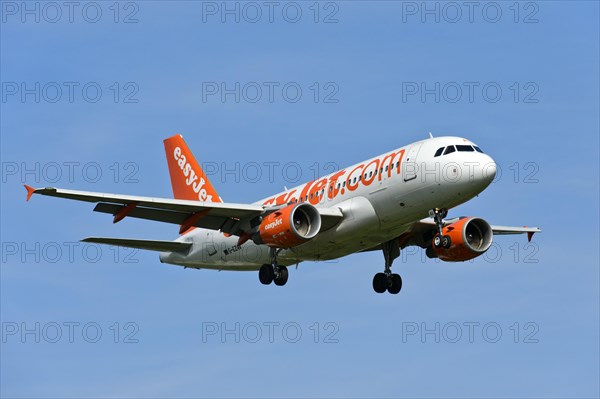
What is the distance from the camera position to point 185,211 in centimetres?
5169

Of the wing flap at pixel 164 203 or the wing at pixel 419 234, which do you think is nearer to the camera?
the wing flap at pixel 164 203

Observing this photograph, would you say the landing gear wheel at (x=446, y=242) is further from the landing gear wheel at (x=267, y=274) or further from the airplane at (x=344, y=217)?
the landing gear wheel at (x=267, y=274)

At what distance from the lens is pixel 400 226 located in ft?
162

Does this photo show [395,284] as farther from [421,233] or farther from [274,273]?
[274,273]

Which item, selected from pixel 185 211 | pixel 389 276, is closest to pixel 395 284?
pixel 389 276

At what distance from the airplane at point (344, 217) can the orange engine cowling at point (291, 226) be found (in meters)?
0.04

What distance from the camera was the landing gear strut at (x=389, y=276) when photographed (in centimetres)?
5531

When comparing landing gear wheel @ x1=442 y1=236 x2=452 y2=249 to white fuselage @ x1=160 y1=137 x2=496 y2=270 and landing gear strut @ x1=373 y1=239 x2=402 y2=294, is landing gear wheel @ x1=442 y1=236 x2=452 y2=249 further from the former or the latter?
landing gear strut @ x1=373 y1=239 x2=402 y2=294

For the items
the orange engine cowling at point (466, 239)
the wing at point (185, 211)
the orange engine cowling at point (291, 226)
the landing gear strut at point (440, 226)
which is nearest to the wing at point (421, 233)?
the orange engine cowling at point (466, 239)

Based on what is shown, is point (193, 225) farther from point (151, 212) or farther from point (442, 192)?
point (442, 192)

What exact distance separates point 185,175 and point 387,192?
57.6 feet

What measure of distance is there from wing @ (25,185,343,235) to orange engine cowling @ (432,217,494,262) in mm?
5268

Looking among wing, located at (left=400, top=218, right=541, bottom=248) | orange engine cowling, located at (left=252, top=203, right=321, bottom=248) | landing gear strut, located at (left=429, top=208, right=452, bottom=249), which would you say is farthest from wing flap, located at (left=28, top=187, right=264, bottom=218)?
landing gear strut, located at (left=429, top=208, right=452, bottom=249)

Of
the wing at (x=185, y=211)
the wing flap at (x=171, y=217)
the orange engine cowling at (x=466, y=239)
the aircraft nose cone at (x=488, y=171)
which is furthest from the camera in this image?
the wing flap at (x=171, y=217)
